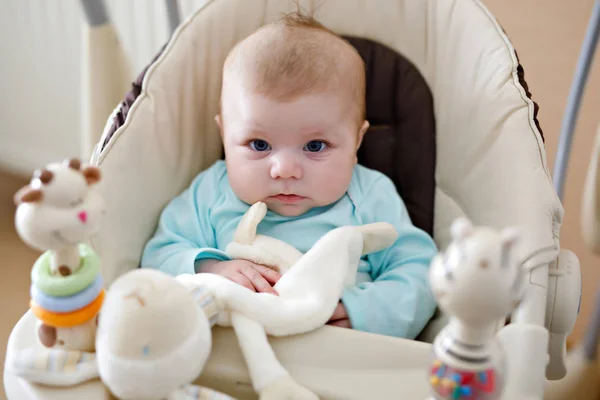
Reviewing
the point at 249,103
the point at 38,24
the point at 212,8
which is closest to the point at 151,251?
the point at 249,103

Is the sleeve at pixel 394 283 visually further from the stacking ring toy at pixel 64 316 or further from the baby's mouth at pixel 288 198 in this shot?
the stacking ring toy at pixel 64 316

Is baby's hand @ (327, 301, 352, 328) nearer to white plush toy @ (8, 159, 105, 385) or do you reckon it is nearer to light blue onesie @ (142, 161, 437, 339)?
light blue onesie @ (142, 161, 437, 339)

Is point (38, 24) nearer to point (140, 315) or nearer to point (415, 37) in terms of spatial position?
point (415, 37)

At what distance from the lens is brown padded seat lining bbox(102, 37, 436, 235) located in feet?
4.10

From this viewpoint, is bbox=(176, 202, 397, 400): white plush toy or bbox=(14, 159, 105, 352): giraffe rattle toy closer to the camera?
bbox=(14, 159, 105, 352): giraffe rattle toy

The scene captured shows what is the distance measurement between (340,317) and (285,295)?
119 mm

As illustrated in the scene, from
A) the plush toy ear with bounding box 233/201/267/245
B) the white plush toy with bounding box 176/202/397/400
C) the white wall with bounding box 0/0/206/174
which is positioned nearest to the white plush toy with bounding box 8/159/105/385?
the white plush toy with bounding box 176/202/397/400

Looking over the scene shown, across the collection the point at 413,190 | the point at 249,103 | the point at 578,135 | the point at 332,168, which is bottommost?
the point at 578,135

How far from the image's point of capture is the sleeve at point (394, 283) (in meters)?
0.92

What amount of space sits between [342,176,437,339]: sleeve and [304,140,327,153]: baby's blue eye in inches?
5.5

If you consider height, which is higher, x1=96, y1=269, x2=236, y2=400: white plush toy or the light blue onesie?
x1=96, y1=269, x2=236, y2=400: white plush toy

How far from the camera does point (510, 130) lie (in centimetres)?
101

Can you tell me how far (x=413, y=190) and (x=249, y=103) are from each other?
41 cm

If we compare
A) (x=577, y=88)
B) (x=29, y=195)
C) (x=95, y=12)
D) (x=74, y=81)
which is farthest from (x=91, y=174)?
(x=74, y=81)
